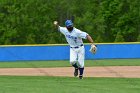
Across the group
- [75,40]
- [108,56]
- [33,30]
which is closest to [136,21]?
[33,30]

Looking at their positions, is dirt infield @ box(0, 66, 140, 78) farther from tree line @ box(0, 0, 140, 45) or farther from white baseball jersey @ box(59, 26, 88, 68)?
tree line @ box(0, 0, 140, 45)

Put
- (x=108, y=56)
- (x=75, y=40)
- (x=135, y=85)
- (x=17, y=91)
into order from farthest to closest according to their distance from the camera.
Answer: (x=108, y=56) < (x=75, y=40) < (x=135, y=85) < (x=17, y=91)

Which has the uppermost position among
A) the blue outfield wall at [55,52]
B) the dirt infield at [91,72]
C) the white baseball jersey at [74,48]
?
the white baseball jersey at [74,48]

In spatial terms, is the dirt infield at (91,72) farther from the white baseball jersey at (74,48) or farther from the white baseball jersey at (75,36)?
the white baseball jersey at (75,36)

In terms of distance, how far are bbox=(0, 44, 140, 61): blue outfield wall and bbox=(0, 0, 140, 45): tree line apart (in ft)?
50.5

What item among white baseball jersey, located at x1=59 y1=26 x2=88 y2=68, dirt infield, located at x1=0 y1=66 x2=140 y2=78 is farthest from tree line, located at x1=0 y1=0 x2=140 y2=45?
white baseball jersey, located at x1=59 y1=26 x2=88 y2=68

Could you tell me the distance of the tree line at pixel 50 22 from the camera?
141 ft

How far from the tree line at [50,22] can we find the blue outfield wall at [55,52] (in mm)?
15381

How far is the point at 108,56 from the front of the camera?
Result: 26.6 m

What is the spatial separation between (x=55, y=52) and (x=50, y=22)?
18024 millimetres

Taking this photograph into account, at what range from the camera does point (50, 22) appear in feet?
146

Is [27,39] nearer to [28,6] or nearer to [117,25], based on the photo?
[28,6]

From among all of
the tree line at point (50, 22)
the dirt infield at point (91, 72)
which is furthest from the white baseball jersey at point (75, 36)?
the tree line at point (50, 22)

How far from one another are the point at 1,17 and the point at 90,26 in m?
8.36
